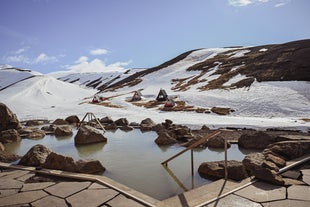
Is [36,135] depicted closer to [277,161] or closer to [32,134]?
[32,134]

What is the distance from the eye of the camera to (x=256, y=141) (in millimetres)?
9617

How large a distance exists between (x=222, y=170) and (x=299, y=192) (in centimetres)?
187

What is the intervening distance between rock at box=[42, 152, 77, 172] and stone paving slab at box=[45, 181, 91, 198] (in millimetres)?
1187

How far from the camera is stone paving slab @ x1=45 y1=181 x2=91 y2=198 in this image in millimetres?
4863

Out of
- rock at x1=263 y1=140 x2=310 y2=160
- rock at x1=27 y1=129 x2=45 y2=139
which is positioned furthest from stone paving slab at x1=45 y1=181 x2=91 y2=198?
rock at x1=27 y1=129 x2=45 y2=139

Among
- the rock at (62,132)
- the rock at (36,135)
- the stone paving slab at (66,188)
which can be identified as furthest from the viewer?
the rock at (62,132)

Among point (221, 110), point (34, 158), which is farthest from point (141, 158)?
point (221, 110)

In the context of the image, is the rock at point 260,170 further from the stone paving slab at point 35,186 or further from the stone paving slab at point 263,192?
the stone paving slab at point 35,186

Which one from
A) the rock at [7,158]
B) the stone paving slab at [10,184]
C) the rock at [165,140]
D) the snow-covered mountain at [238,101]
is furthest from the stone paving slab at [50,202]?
the snow-covered mountain at [238,101]

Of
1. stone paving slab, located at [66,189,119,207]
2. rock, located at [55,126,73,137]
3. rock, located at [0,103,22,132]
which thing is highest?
rock, located at [0,103,22,132]

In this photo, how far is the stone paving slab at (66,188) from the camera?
486cm

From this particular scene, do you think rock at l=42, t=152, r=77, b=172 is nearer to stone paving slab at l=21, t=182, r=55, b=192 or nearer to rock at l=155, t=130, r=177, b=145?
stone paving slab at l=21, t=182, r=55, b=192

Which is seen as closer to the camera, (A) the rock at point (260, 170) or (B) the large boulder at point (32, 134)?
(A) the rock at point (260, 170)

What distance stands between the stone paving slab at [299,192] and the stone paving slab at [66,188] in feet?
13.3
